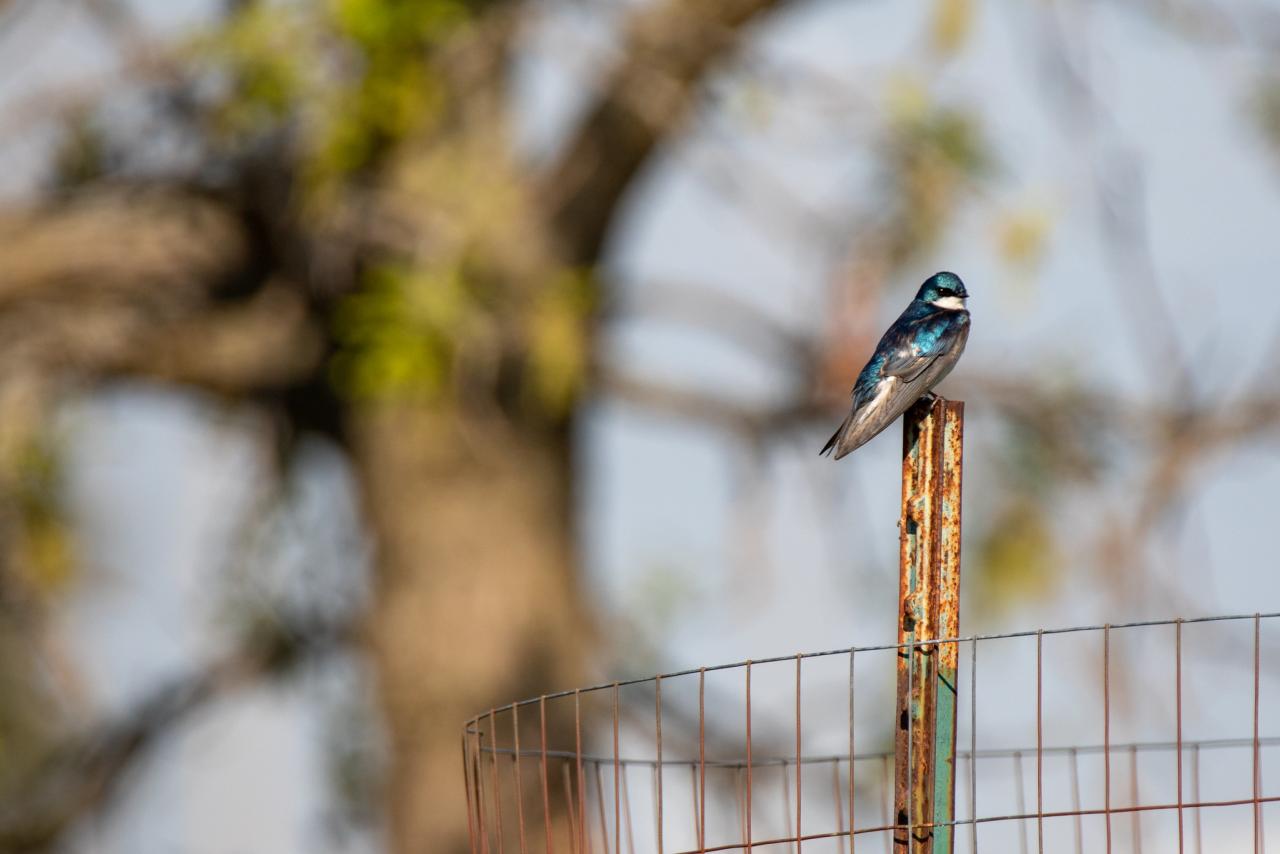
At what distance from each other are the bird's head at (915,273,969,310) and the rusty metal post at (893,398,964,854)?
0.63 m

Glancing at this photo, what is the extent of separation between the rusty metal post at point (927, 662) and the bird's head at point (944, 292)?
633mm

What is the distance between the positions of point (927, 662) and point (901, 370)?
505 millimetres

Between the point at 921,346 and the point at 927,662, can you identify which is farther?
the point at 921,346

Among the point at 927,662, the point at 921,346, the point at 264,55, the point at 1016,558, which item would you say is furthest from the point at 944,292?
the point at 1016,558

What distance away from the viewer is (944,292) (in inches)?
129

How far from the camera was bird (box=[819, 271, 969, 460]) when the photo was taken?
112 inches

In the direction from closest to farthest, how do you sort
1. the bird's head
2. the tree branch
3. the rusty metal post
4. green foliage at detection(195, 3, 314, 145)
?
the rusty metal post → the bird's head → green foliage at detection(195, 3, 314, 145) → the tree branch

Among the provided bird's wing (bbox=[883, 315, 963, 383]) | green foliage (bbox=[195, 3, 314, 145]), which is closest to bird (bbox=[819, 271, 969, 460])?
bird's wing (bbox=[883, 315, 963, 383])

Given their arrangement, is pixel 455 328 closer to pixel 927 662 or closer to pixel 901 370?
pixel 901 370

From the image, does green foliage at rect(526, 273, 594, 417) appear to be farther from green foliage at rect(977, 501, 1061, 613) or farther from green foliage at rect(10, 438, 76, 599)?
green foliage at rect(10, 438, 76, 599)

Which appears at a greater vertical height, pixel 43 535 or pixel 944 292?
pixel 944 292

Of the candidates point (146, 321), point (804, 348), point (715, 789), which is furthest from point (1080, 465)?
point (146, 321)

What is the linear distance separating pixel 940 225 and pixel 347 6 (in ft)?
7.60

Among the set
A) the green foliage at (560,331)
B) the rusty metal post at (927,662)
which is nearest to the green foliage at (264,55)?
the green foliage at (560,331)
